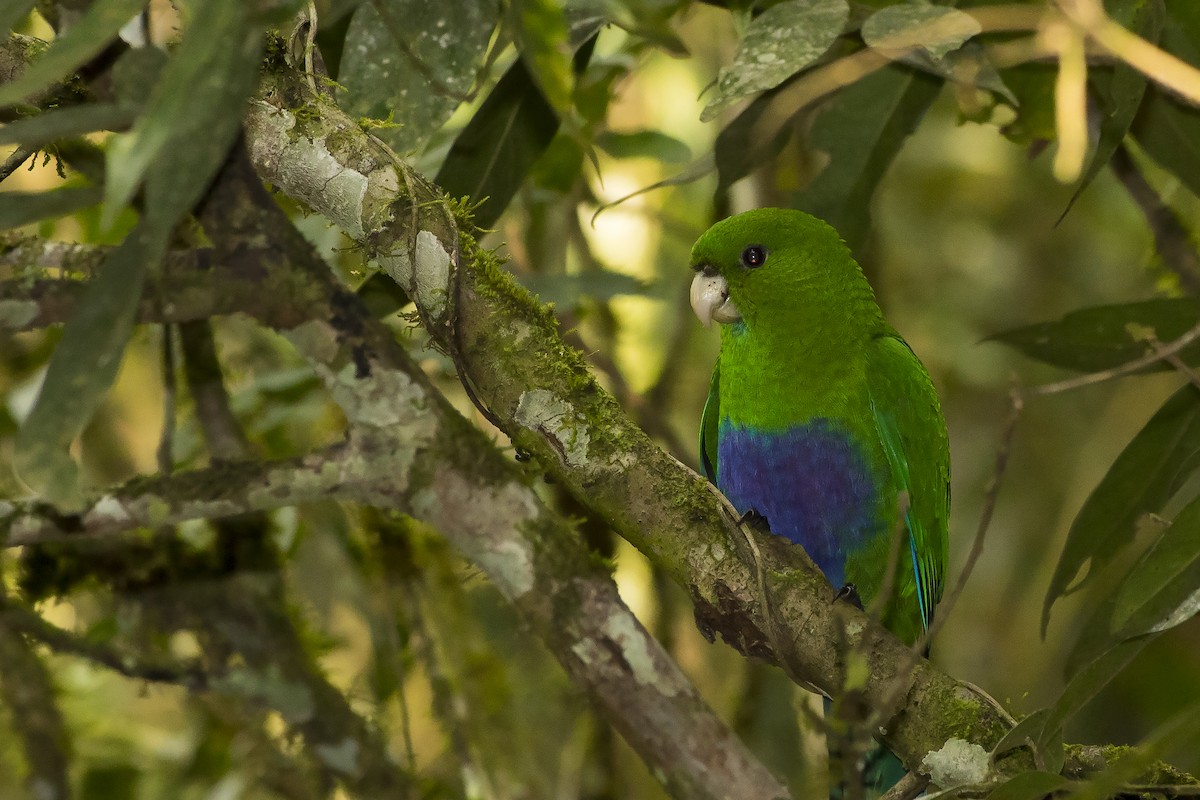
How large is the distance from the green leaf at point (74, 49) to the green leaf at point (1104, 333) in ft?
6.26

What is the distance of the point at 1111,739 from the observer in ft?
16.1

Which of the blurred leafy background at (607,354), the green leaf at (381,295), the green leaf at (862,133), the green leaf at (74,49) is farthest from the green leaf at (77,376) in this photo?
the green leaf at (862,133)

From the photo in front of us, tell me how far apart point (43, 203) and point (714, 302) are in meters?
1.89

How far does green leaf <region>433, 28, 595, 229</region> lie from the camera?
247 cm

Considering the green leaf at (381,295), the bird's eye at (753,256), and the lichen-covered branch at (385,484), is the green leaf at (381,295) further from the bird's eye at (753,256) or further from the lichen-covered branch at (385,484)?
the bird's eye at (753,256)

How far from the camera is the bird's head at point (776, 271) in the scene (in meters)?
2.95

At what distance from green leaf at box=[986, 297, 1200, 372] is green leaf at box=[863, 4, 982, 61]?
2.54 feet

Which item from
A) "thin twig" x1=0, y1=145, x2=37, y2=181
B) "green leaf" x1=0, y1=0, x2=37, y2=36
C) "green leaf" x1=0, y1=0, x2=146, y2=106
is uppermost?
"green leaf" x1=0, y1=0, x2=146, y2=106

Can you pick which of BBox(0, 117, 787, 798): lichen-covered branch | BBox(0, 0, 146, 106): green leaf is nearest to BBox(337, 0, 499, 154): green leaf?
BBox(0, 117, 787, 798): lichen-covered branch

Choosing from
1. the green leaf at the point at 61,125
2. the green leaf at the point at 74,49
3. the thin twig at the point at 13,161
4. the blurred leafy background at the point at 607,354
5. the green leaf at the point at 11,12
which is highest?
the green leaf at the point at 74,49

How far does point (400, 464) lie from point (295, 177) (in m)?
0.53

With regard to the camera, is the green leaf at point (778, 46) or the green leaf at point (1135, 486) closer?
the green leaf at point (778, 46)

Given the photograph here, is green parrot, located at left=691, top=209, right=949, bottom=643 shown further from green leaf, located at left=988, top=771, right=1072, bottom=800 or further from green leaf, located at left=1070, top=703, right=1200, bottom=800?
green leaf, located at left=1070, top=703, right=1200, bottom=800

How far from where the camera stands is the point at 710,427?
3242mm
